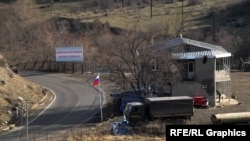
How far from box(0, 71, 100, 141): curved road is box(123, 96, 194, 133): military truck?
5119 mm

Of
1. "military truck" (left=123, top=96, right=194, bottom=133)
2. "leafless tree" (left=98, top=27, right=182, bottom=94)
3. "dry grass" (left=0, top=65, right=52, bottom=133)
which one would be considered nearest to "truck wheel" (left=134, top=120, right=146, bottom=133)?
"military truck" (left=123, top=96, right=194, bottom=133)

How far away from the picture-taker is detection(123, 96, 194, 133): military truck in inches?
1307

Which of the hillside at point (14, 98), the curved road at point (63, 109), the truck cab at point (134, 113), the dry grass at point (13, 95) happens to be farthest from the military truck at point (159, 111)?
the dry grass at point (13, 95)

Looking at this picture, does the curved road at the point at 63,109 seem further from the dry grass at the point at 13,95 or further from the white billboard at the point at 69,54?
A: the white billboard at the point at 69,54

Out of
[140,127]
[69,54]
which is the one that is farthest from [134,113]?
[69,54]

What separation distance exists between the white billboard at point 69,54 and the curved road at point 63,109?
626 centimetres

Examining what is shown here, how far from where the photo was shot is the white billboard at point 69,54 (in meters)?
65.5

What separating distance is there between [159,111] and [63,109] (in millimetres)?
11563

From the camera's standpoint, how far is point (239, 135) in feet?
50.0

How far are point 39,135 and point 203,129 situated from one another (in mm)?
20005

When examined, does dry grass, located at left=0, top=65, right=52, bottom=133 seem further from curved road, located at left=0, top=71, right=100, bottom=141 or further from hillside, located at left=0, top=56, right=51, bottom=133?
curved road, located at left=0, top=71, right=100, bottom=141

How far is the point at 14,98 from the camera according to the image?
42812 mm

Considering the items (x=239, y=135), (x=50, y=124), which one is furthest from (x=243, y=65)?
(x=239, y=135)

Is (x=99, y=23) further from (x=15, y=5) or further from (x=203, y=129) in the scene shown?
(x=203, y=129)
